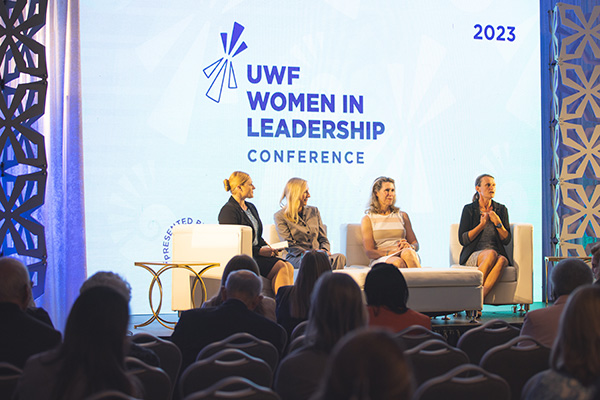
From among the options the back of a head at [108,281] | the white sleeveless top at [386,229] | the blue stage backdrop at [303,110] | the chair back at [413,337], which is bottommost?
the chair back at [413,337]

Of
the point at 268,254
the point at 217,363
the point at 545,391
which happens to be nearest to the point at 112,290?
the point at 217,363

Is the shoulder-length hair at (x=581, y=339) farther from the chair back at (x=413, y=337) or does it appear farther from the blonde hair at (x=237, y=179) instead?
the blonde hair at (x=237, y=179)

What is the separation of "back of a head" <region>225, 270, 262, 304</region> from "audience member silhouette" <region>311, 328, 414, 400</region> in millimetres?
1790

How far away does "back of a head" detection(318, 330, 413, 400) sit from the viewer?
1241 mm

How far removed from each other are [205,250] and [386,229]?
1.60 metres

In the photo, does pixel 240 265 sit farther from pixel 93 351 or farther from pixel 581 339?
pixel 581 339

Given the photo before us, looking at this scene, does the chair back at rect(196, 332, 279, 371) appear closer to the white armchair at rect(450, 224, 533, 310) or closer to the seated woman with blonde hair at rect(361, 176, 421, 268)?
the seated woman with blonde hair at rect(361, 176, 421, 268)

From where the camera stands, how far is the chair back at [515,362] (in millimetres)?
2490

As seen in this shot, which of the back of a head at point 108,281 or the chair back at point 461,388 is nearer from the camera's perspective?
the chair back at point 461,388

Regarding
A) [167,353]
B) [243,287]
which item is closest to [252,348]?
[167,353]

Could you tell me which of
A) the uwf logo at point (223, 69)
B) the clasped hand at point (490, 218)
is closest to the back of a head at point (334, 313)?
the clasped hand at point (490, 218)

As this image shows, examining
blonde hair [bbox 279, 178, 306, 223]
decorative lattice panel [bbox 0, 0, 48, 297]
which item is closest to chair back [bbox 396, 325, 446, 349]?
blonde hair [bbox 279, 178, 306, 223]

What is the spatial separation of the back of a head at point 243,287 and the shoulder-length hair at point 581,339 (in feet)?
4.93

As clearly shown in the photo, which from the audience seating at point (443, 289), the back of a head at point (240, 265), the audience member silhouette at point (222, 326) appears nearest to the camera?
the audience member silhouette at point (222, 326)
